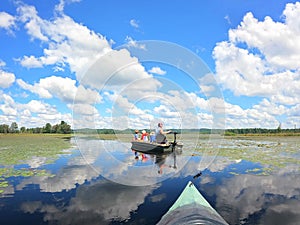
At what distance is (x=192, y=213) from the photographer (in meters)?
4.27

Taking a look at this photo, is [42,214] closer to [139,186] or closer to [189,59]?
[139,186]

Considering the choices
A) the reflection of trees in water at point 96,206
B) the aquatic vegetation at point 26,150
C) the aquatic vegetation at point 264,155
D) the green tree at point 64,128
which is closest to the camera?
the reflection of trees in water at point 96,206

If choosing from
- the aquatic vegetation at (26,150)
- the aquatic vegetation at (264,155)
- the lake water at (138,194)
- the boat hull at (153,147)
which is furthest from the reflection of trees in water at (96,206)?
the aquatic vegetation at (26,150)

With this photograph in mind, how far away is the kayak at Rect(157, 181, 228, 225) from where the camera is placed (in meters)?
3.83

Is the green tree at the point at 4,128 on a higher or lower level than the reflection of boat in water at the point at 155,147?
higher

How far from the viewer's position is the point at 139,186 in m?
9.41

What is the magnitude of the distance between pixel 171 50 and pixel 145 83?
2.56 meters

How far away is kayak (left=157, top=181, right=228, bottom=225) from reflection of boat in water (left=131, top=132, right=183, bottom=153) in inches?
447

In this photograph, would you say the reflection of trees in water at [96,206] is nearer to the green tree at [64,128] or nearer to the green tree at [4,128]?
the green tree at [64,128]

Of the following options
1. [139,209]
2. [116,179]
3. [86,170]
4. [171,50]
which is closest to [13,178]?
[86,170]

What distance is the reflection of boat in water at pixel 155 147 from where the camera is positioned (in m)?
17.5

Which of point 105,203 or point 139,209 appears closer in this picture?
point 139,209

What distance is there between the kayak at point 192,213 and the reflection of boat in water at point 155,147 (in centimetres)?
1136

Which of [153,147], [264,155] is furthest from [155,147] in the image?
[264,155]
